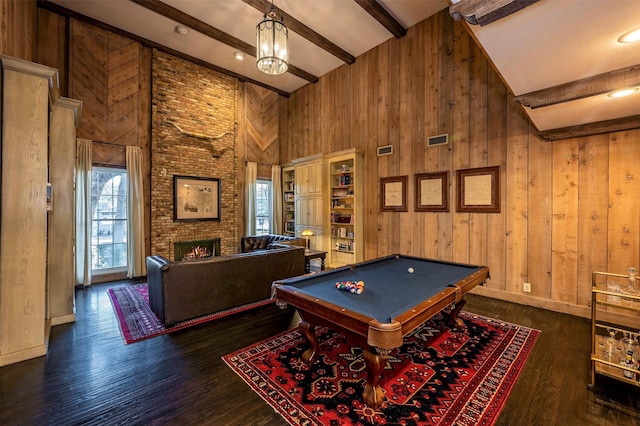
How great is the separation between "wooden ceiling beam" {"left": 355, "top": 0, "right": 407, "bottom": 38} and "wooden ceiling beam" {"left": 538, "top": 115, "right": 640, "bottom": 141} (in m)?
3.13

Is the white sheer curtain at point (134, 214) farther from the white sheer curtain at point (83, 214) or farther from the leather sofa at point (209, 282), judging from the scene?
the leather sofa at point (209, 282)

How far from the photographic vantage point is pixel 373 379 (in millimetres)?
1882

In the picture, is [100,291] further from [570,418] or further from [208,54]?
[570,418]

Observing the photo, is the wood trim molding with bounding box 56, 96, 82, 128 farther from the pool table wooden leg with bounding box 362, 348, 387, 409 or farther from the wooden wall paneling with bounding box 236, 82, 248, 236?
the pool table wooden leg with bounding box 362, 348, 387, 409

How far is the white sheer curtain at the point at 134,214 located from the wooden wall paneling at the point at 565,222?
709 cm

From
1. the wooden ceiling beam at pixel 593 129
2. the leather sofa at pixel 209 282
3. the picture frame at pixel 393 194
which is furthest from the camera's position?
the picture frame at pixel 393 194

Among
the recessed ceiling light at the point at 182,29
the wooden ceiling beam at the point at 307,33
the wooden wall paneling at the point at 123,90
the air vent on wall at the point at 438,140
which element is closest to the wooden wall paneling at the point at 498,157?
the air vent on wall at the point at 438,140

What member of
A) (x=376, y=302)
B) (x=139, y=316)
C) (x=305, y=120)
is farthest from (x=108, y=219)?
(x=376, y=302)

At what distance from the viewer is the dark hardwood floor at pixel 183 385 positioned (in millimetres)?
1808

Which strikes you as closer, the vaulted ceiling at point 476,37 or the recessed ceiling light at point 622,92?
the vaulted ceiling at point 476,37

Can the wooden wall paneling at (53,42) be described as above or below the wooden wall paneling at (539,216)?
above

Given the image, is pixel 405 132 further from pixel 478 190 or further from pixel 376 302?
pixel 376 302

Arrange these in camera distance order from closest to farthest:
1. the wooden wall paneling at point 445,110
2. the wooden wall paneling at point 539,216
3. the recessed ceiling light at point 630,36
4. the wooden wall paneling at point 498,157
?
the recessed ceiling light at point 630,36 < the wooden wall paneling at point 539,216 < the wooden wall paneling at point 498,157 < the wooden wall paneling at point 445,110

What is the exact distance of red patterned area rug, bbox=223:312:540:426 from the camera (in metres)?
1.82
